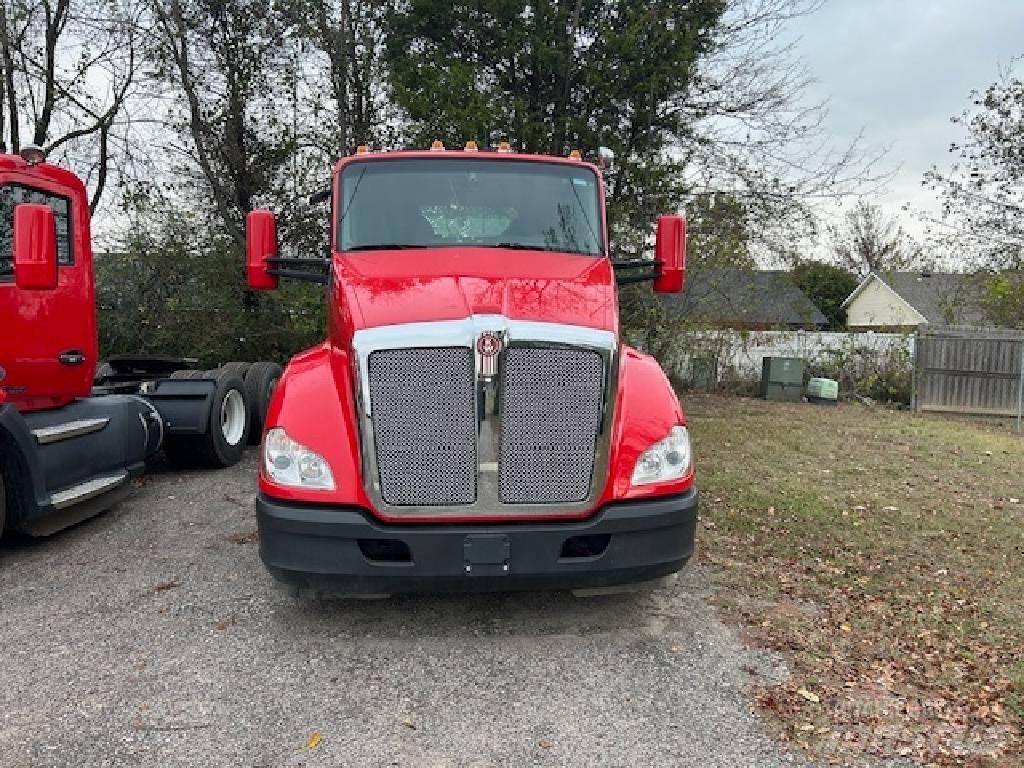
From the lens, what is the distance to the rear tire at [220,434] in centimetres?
740

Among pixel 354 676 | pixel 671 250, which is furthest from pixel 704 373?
pixel 354 676

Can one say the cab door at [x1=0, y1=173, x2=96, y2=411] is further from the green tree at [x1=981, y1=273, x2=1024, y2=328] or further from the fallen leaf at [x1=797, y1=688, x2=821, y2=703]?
the green tree at [x1=981, y1=273, x2=1024, y2=328]

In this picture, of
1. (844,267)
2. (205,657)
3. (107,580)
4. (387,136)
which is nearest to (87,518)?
(107,580)

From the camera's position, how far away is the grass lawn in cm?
309

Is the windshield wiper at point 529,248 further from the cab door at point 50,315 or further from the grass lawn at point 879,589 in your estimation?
the cab door at point 50,315

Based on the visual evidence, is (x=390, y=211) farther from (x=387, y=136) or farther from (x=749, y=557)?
(x=387, y=136)

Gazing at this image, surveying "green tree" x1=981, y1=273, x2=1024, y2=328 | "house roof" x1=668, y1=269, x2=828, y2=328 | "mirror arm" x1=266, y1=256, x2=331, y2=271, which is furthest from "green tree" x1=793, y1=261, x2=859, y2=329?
"mirror arm" x1=266, y1=256, x2=331, y2=271

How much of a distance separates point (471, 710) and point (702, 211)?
445 inches

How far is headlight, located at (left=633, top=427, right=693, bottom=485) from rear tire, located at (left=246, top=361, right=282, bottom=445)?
18.4 feet

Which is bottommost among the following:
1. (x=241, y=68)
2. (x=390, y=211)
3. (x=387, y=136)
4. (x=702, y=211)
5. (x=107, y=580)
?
(x=107, y=580)

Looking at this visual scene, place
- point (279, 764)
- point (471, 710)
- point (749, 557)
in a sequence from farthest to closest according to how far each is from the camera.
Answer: point (749, 557) < point (471, 710) < point (279, 764)

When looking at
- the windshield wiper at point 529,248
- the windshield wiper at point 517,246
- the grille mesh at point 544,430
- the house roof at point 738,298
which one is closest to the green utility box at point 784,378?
the house roof at point 738,298

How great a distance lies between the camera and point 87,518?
222 inches

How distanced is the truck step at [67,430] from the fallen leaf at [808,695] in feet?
15.3
